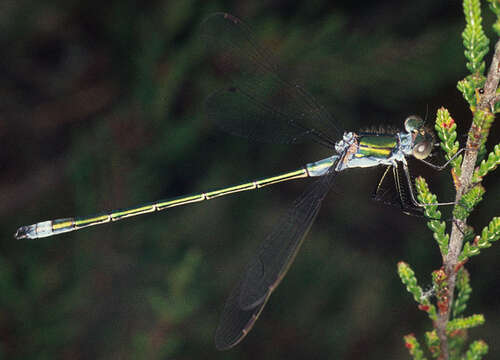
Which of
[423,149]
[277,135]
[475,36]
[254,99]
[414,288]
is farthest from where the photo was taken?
[277,135]

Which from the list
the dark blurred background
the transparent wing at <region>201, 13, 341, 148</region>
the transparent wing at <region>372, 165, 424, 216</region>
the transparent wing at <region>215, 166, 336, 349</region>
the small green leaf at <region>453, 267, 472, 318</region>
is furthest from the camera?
the transparent wing at <region>201, 13, 341, 148</region>

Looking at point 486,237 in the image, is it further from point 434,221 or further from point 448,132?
point 448,132

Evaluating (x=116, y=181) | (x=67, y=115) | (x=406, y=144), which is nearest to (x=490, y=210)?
(x=406, y=144)

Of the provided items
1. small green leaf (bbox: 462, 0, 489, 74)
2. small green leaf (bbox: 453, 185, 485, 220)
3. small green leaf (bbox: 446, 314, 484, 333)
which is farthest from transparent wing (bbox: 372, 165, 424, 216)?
small green leaf (bbox: 462, 0, 489, 74)

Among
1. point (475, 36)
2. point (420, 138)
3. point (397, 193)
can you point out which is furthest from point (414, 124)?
point (475, 36)

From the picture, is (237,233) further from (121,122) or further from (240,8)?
(240,8)

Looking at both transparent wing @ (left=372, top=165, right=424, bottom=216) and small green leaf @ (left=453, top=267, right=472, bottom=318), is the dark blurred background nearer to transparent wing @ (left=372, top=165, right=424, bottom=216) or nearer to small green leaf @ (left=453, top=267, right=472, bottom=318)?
transparent wing @ (left=372, top=165, right=424, bottom=216)

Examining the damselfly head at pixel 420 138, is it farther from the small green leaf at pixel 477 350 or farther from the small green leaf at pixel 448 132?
the small green leaf at pixel 477 350
